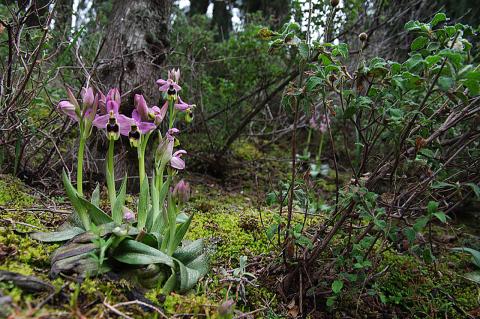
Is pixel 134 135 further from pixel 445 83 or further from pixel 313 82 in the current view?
pixel 445 83

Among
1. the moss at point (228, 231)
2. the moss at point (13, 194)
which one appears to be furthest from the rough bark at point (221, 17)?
the moss at point (13, 194)

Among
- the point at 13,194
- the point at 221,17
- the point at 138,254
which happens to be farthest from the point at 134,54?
the point at 221,17

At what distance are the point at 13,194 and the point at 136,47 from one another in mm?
1429

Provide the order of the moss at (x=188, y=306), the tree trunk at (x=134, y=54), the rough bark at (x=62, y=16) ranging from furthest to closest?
the tree trunk at (x=134, y=54) → the rough bark at (x=62, y=16) → the moss at (x=188, y=306)

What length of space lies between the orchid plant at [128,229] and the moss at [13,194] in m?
0.61

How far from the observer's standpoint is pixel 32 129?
2512 millimetres

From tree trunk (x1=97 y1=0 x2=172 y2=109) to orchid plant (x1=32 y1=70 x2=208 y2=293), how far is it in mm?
1247

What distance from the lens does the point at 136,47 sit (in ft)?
10.2

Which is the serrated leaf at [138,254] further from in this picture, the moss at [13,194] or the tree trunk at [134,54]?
the tree trunk at [134,54]

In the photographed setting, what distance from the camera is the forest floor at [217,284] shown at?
4.24 ft

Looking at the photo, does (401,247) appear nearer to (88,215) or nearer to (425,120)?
(425,120)

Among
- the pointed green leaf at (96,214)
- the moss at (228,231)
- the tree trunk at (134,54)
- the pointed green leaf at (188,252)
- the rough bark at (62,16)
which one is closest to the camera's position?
the pointed green leaf at (96,214)

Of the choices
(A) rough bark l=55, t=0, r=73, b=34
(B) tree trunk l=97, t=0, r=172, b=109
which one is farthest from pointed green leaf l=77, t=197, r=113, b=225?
(A) rough bark l=55, t=0, r=73, b=34

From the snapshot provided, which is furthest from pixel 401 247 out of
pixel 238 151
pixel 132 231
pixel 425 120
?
pixel 238 151
